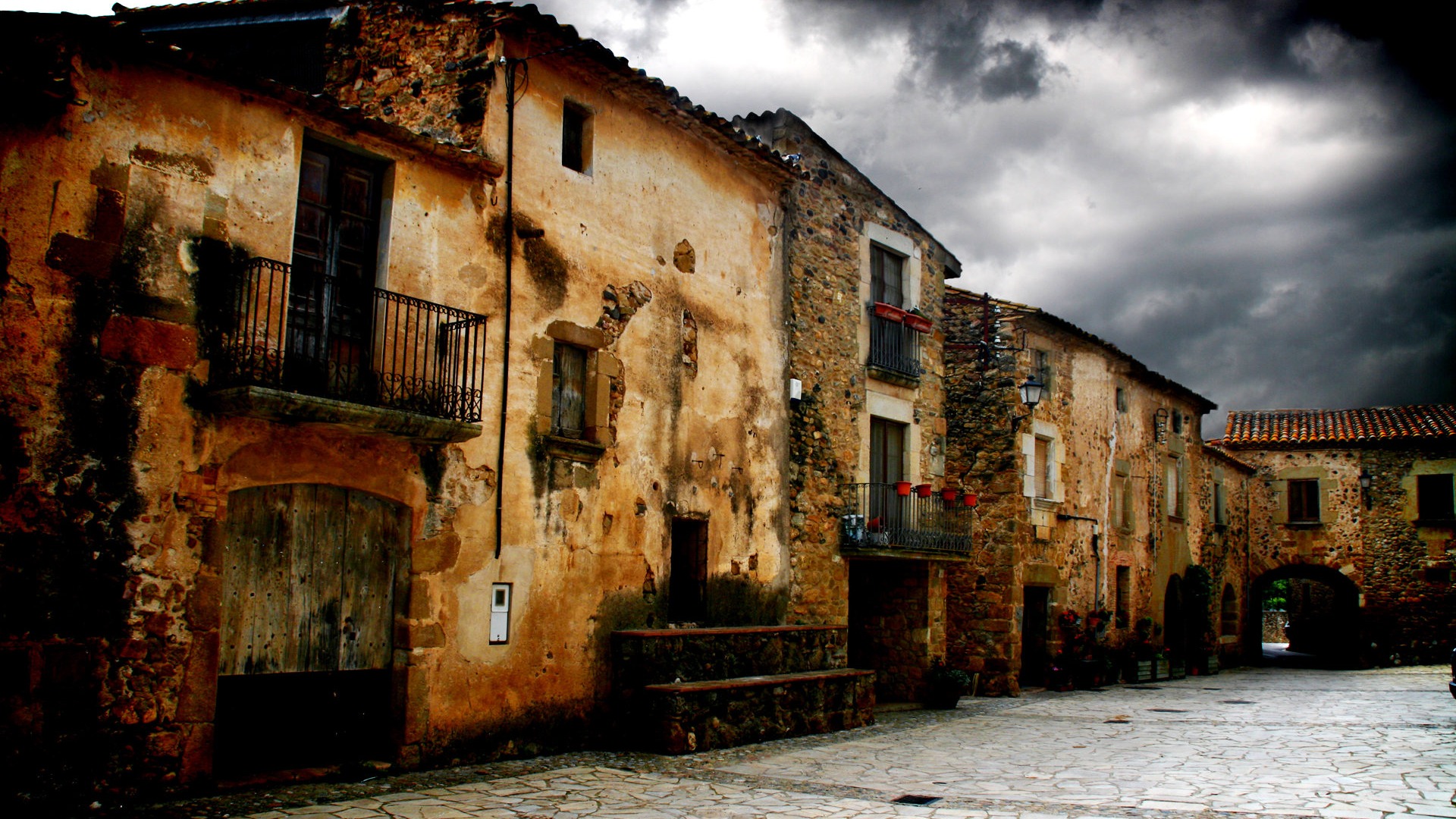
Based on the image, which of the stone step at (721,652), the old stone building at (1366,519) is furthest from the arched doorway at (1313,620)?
the stone step at (721,652)

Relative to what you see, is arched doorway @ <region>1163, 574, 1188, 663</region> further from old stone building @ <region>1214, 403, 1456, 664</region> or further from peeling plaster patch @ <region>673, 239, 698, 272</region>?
peeling plaster patch @ <region>673, 239, 698, 272</region>

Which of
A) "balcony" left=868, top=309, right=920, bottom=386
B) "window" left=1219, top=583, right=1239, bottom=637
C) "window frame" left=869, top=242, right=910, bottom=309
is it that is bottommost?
"window" left=1219, top=583, right=1239, bottom=637

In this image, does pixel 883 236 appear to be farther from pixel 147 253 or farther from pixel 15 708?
pixel 15 708

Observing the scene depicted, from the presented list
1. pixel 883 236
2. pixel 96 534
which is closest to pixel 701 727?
pixel 96 534

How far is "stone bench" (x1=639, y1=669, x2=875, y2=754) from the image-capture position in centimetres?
1052

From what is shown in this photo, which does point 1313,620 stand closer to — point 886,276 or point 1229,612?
point 1229,612

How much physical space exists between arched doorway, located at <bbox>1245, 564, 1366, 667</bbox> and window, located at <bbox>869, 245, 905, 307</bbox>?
2125 cm

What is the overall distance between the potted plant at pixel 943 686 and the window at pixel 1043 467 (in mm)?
5032

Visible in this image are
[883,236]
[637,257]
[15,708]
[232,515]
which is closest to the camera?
[15,708]

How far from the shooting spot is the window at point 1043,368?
813 inches

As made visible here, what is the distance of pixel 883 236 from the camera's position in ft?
54.3

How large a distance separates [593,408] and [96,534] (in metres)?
4.99

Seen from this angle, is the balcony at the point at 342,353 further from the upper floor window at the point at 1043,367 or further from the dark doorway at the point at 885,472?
the upper floor window at the point at 1043,367

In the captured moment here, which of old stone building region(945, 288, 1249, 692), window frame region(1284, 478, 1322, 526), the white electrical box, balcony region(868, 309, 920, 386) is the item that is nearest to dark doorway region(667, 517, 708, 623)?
the white electrical box
